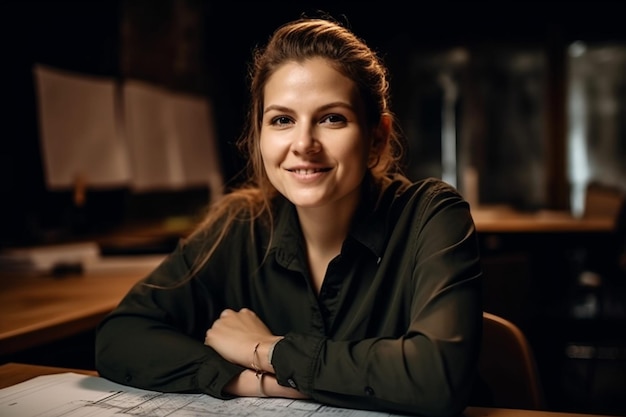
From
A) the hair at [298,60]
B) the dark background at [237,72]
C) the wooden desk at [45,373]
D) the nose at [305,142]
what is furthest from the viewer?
the dark background at [237,72]

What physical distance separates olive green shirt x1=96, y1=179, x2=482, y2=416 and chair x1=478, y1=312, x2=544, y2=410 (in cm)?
18

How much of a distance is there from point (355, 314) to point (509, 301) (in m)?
0.55

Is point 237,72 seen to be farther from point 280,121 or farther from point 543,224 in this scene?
point 280,121

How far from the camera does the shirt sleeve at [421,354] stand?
1.06 metres

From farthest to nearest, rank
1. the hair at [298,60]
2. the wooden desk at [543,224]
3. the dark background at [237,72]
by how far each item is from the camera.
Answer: the wooden desk at [543,224] → the dark background at [237,72] → the hair at [298,60]

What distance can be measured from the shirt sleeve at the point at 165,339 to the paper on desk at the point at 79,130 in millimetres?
2118

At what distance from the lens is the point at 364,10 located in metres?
6.55

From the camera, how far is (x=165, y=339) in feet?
4.32

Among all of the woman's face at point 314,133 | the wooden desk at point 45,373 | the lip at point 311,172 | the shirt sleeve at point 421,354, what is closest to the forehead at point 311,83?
the woman's face at point 314,133

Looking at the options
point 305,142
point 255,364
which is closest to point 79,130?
point 305,142

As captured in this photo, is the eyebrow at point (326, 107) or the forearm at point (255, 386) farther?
the eyebrow at point (326, 107)

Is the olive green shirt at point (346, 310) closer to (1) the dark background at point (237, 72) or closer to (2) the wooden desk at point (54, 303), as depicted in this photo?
(2) the wooden desk at point (54, 303)

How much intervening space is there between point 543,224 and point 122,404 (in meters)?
3.61

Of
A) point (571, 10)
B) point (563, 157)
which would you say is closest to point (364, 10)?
point (571, 10)
